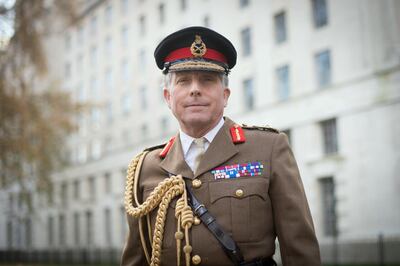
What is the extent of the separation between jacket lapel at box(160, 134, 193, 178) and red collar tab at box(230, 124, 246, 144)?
36cm

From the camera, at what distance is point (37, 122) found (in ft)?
75.1

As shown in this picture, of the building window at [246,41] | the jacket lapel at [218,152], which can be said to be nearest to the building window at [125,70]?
the building window at [246,41]

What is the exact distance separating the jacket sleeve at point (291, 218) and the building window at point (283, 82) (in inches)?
965

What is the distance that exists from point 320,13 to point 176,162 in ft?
77.9

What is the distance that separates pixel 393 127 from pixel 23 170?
1574cm

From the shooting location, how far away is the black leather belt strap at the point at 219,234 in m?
3.18

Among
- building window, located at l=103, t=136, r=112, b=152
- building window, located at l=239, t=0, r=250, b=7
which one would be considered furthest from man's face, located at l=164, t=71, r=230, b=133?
building window, located at l=103, t=136, r=112, b=152

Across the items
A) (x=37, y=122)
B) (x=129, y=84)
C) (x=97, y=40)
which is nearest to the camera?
(x=37, y=122)

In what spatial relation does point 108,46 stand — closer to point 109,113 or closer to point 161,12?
point 109,113

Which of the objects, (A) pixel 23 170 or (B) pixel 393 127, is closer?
(B) pixel 393 127

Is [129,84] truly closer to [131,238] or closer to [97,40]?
[97,40]

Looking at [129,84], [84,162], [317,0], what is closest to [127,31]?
[129,84]

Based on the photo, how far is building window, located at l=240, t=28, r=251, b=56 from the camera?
99.0ft

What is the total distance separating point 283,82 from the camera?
91.4 ft
